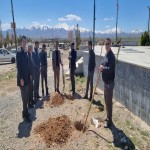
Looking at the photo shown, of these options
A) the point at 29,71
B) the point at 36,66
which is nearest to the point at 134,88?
the point at 29,71

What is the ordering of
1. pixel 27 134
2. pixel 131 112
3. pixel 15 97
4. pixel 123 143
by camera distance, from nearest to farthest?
1. pixel 123 143
2. pixel 27 134
3. pixel 131 112
4. pixel 15 97

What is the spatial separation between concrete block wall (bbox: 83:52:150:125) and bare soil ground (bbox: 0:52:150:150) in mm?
243

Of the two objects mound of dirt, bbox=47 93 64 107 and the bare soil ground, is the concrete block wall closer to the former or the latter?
the bare soil ground

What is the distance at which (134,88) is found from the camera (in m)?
8.39

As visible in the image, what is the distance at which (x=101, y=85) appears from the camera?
39.4ft

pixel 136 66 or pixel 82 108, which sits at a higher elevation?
pixel 136 66

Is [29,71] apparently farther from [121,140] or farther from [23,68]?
[121,140]

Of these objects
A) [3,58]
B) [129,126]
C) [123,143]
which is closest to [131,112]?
[129,126]

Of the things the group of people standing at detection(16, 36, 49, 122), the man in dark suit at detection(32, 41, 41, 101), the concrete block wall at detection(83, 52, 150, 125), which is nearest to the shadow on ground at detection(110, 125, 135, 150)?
the concrete block wall at detection(83, 52, 150, 125)

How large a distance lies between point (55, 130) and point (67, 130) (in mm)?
302

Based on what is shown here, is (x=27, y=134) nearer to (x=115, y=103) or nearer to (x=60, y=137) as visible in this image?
(x=60, y=137)

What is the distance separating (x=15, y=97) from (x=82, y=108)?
11.0ft

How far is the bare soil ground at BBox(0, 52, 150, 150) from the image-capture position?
646 centimetres

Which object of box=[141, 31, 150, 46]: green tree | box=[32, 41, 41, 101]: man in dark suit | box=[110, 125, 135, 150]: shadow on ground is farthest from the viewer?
box=[141, 31, 150, 46]: green tree
